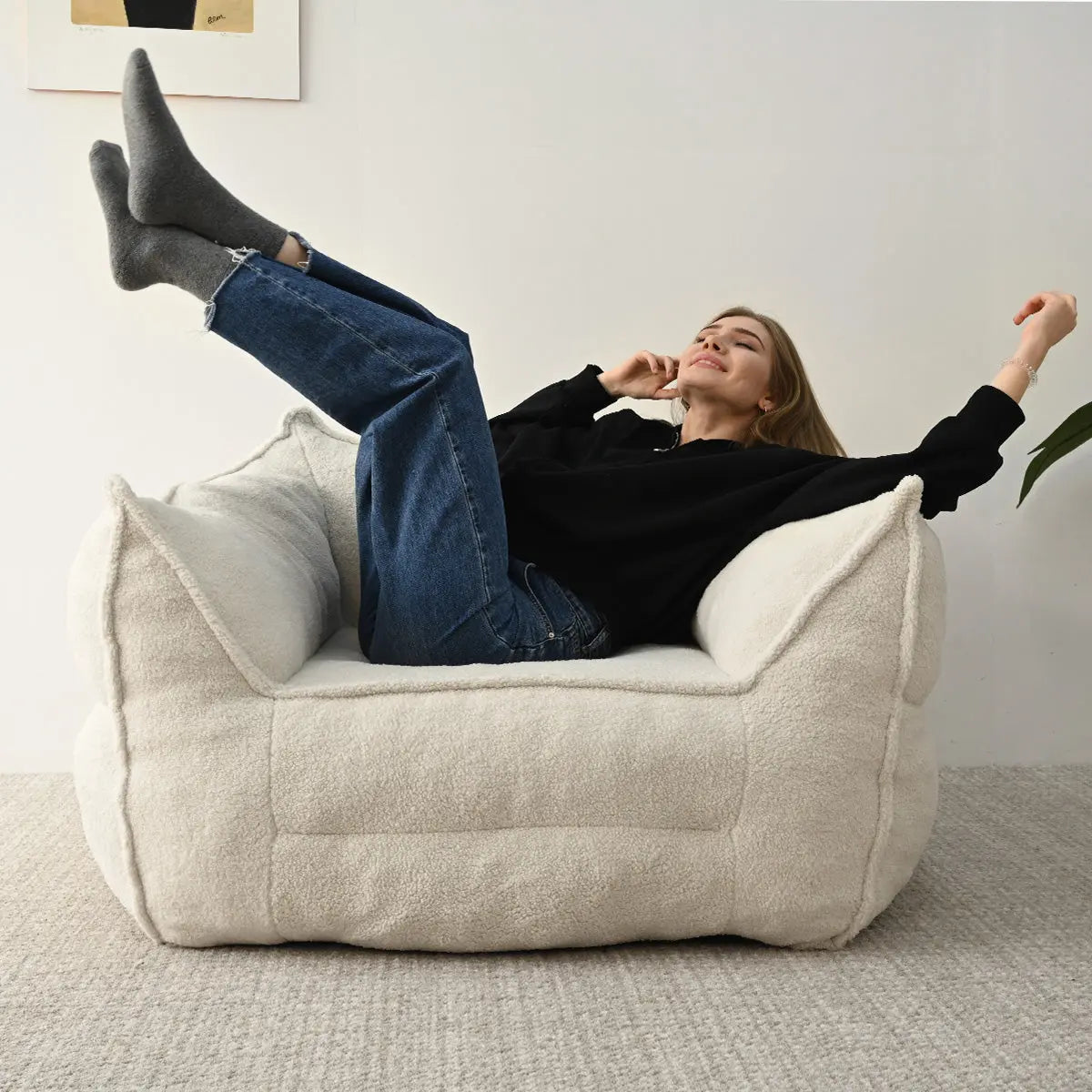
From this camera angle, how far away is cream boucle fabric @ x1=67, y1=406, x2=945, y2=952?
1.20m

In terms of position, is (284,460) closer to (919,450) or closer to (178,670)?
(178,670)

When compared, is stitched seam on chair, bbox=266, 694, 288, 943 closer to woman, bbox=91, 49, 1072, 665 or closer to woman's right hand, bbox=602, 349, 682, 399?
woman, bbox=91, 49, 1072, 665

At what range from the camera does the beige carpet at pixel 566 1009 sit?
99 centimetres

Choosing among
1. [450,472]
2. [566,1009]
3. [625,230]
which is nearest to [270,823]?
[566,1009]

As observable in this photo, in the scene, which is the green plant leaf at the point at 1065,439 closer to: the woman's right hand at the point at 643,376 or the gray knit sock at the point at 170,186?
the woman's right hand at the point at 643,376

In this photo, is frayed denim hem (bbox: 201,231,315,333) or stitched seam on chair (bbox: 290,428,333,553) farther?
stitched seam on chair (bbox: 290,428,333,553)

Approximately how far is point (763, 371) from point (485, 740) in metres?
1.04

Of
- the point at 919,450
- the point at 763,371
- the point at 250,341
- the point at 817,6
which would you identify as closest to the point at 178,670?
the point at 250,341

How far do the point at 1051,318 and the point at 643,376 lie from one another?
0.73 m

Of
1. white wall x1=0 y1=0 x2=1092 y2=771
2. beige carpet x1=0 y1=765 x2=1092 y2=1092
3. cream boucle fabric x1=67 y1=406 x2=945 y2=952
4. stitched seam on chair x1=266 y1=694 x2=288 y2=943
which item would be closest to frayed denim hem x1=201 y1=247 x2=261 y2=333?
cream boucle fabric x1=67 y1=406 x2=945 y2=952

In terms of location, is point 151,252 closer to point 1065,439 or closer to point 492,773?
point 492,773

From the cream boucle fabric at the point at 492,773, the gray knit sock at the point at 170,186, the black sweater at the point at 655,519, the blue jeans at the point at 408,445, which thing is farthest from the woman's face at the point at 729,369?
the gray knit sock at the point at 170,186

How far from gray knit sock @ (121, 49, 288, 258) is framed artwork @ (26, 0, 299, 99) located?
2.95ft

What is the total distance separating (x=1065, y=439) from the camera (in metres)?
2.07
